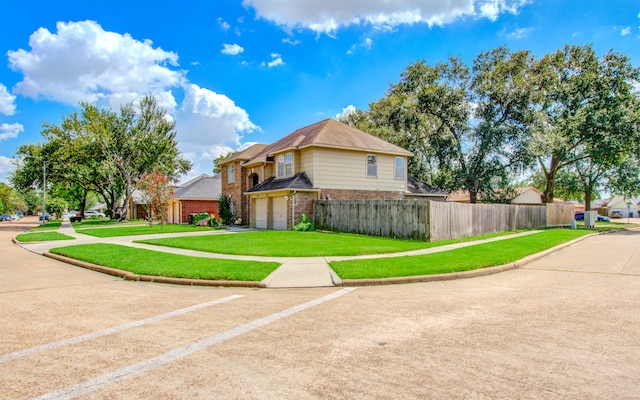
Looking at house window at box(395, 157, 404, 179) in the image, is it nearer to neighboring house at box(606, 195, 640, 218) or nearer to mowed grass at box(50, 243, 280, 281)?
mowed grass at box(50, 243, 280, 281)

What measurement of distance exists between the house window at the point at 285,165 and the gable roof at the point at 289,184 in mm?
489

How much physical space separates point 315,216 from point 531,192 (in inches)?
2140

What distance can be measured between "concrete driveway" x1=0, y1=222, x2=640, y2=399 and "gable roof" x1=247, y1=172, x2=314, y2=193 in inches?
569

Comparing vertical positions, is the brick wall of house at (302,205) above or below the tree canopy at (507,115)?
below

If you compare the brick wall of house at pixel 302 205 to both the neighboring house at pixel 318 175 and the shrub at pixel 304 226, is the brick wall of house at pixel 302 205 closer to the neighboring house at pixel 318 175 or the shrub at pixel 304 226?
the neighboring house at pixel 318 175

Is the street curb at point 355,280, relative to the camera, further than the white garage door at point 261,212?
No

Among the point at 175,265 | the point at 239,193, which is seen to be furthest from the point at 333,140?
the point at 175,265

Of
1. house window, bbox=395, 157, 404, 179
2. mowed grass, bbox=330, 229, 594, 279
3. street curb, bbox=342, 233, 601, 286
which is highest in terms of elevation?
house window, bbox=395, 157, 404, 179

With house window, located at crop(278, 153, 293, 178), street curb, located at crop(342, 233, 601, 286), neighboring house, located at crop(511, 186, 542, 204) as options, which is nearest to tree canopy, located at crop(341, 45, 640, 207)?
house window, located at crop(278, 153, 293, 178)

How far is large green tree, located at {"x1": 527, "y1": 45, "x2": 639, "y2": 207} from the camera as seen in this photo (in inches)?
1212

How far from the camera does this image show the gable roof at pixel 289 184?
2255 cm

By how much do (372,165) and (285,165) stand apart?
18.9 feet

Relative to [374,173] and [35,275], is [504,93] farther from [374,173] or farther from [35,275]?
[35,275]

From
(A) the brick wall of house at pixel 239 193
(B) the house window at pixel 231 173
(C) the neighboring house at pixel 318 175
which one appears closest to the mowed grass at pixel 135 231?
(A) the brick wall of house at pixel 239 193
